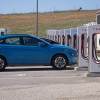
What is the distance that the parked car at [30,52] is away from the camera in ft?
70.8

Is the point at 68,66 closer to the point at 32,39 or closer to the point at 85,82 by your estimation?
the point at 32,39

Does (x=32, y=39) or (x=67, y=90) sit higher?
(x=32, y=39)

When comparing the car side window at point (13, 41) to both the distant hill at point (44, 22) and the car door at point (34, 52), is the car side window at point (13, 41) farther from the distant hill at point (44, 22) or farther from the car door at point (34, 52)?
the distant hill at point (44, 22)

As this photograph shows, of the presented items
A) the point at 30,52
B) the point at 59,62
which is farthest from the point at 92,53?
the point at 30,52

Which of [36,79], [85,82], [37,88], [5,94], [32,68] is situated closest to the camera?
[5,94]

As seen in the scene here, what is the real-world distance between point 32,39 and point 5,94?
27.7 ft

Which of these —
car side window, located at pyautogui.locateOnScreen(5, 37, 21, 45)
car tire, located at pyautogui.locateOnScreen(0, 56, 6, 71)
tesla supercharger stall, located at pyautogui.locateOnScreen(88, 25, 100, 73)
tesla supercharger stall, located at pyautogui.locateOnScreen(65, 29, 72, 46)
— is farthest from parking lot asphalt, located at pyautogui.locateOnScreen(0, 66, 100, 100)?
tesla supercharger stall, located at pyautogui.locateOnScreen(65, 29, 72, 46)

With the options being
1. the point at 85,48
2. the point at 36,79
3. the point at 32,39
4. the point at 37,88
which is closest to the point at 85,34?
the point at 85,48

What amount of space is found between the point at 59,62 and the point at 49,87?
23.1 ft

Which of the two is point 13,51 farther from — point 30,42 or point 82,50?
point 82,50

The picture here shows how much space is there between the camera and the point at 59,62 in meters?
21.9

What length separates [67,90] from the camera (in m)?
14.1

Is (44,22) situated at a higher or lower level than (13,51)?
higher

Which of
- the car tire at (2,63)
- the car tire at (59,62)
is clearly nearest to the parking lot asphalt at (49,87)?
the car tire at (2,63)
